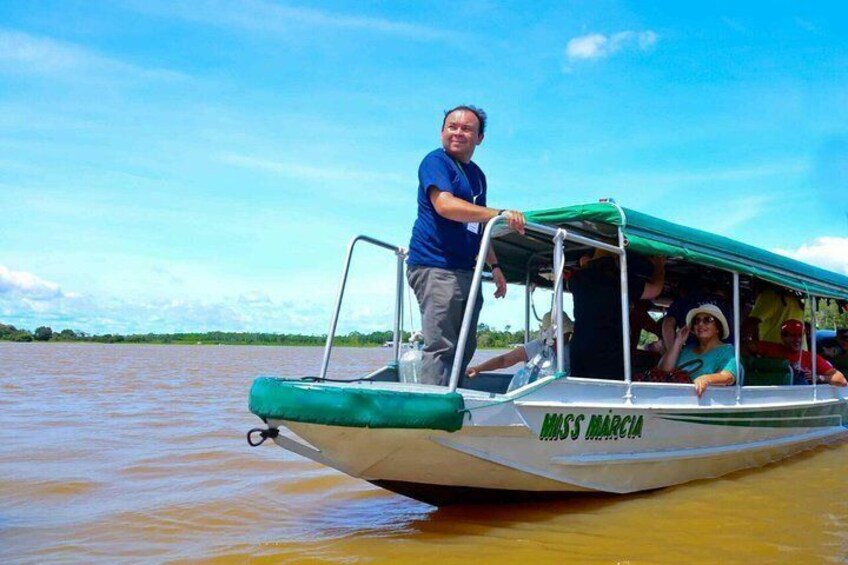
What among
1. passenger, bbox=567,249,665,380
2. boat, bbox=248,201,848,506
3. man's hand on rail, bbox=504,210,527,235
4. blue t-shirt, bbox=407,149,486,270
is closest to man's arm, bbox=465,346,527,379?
boat, bbox=248,201,848,506

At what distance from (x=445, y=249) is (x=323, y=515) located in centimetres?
220

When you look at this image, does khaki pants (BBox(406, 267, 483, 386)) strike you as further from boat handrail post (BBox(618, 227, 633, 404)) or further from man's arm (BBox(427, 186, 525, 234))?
boat handrail post (BBox(618, 227, 633, 404))

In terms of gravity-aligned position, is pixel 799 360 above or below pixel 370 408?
above

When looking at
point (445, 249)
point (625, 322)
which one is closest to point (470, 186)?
point (445, 249)

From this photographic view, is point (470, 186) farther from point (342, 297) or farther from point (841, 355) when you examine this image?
point (841, 355)

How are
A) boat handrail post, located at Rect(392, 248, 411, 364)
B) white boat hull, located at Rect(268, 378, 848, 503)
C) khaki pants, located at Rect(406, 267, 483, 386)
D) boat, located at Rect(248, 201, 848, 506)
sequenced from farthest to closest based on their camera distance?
boat handrail post, located at Rect(392, 248, 411, 364)
khaki pants, located at Rect(406, 267, 483, 386)
white boat hull, located at Rect(268, 378, 848, 503)
boat, located at Rect(248, 201, 848, 506)

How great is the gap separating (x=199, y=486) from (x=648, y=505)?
370 cm

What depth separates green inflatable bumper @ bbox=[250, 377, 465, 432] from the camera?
408 cm

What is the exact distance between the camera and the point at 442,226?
4.98 m

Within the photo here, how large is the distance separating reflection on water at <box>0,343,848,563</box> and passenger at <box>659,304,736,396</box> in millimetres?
923

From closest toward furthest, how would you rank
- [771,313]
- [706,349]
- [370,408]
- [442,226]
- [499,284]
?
1. [370,408]
2. [442,226]
3. [499,284]
4. [706,349]
5. [771,313]

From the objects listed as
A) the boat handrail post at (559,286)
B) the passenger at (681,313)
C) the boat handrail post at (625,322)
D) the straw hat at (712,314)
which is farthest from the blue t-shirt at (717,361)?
the boat handrail post at (559,286)

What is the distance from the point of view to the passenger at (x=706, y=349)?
6.32 m

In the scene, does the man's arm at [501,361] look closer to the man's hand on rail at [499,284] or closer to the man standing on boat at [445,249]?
the man's hand on rail at [499,284]
